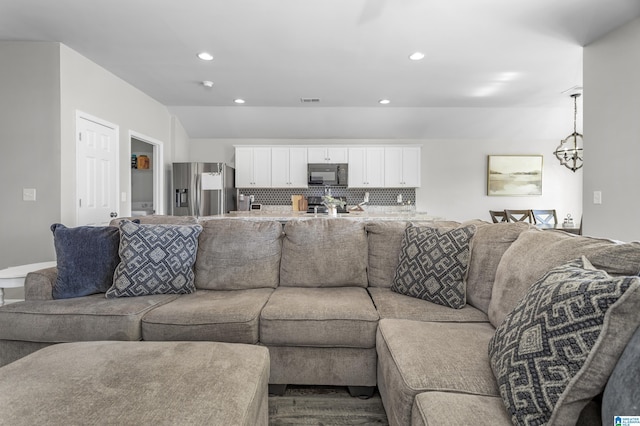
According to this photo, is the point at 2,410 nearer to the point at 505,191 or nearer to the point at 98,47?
the point at 98,47

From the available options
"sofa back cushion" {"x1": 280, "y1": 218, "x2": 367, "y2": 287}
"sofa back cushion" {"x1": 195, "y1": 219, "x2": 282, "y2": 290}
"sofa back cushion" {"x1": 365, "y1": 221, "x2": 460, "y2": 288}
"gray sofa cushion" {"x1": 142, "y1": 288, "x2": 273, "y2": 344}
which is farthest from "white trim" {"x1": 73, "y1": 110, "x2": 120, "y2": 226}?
"sofa back cushion" {"x1": 365, "y1": 221, "x2": 460, "y2": 288}

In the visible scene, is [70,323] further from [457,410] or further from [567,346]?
[567,346]

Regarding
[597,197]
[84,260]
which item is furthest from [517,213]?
[84,260]

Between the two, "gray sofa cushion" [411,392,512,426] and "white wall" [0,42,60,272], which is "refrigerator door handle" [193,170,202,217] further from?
"gray sofa cushion" [411,392,512,426]

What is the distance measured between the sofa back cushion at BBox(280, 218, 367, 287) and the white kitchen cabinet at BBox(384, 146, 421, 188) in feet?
13.2

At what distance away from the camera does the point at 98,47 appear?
132 inches

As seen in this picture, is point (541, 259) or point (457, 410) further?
point (541, 259)

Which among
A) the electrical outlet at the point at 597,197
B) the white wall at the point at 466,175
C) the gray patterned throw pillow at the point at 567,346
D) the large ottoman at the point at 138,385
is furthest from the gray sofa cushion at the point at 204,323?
the white wall at the point at 466,175

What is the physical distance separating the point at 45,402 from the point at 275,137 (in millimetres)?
5872

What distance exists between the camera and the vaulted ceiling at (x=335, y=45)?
8.77ft

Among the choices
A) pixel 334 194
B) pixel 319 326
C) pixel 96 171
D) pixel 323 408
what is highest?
pixel 96 171

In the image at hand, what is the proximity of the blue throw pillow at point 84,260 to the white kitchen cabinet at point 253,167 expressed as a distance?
414 cm

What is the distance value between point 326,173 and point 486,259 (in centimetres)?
444

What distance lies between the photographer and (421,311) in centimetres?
174
